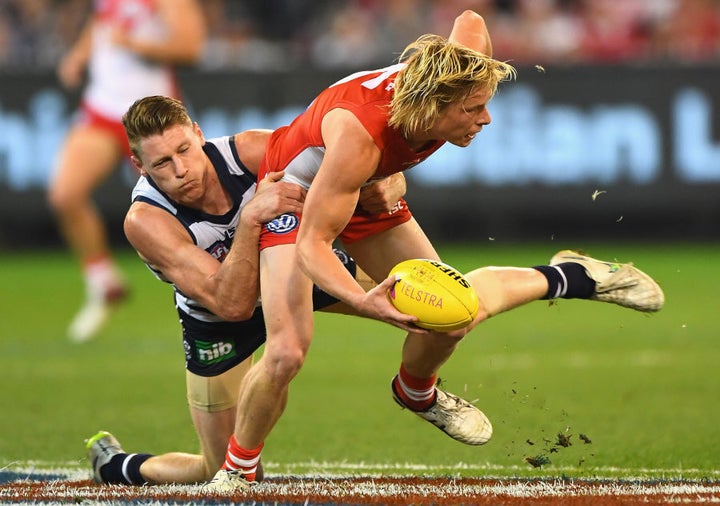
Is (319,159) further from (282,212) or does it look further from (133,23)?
(133,23)

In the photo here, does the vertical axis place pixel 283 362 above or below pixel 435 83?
below

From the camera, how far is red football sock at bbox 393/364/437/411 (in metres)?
6.24

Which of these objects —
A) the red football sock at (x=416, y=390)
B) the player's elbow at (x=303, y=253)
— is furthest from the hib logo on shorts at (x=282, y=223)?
the red football sock at (x=416, y=390)

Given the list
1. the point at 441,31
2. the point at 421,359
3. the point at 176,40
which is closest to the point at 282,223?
the point at 421,359

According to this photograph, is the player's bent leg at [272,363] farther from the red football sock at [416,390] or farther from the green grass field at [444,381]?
the red football sock at [416,390]

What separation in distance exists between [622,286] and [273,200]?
157 cm

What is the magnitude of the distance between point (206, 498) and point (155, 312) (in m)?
8.17

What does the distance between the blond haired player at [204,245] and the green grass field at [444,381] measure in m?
0.51

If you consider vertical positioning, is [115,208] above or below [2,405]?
below

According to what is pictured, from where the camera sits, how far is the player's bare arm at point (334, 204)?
201 inches

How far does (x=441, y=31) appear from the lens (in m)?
16.8

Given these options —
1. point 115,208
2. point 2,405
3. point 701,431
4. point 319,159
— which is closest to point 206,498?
point 319,159

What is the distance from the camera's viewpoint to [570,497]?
5.02m

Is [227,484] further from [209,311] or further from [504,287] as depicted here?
[504,287]
